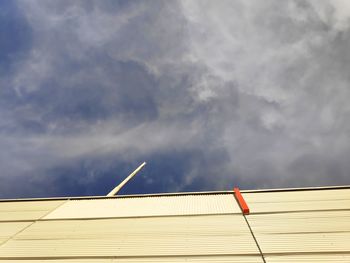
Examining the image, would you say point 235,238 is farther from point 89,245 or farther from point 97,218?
point 97,218

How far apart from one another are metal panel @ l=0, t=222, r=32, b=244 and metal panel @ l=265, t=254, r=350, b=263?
9122mm

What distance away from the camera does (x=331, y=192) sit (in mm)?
12008

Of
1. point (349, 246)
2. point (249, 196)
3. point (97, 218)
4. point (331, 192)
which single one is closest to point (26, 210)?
point (97, 218)

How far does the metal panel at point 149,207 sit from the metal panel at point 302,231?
1.59 metres

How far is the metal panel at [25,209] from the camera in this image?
11.4 metres

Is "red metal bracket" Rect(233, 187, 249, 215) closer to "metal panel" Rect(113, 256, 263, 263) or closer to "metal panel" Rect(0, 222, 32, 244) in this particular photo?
"metal panel" Rect(113, 256, 263, 263)

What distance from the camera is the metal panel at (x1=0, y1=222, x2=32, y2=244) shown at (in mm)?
9445

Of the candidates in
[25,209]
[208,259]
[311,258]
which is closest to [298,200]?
[311,258]

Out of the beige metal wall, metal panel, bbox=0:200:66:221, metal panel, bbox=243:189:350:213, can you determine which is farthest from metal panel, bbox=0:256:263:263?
metal panel, bbox=0:200:66:221

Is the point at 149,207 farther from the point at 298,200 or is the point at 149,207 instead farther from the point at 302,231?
the point at 298,200

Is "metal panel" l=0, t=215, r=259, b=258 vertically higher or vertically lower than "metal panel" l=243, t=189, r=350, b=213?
lower

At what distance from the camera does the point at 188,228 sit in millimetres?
9117

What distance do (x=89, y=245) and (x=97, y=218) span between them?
89.6 inches

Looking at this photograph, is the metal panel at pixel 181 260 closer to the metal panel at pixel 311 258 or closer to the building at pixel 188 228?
the building at pixel 188 228
